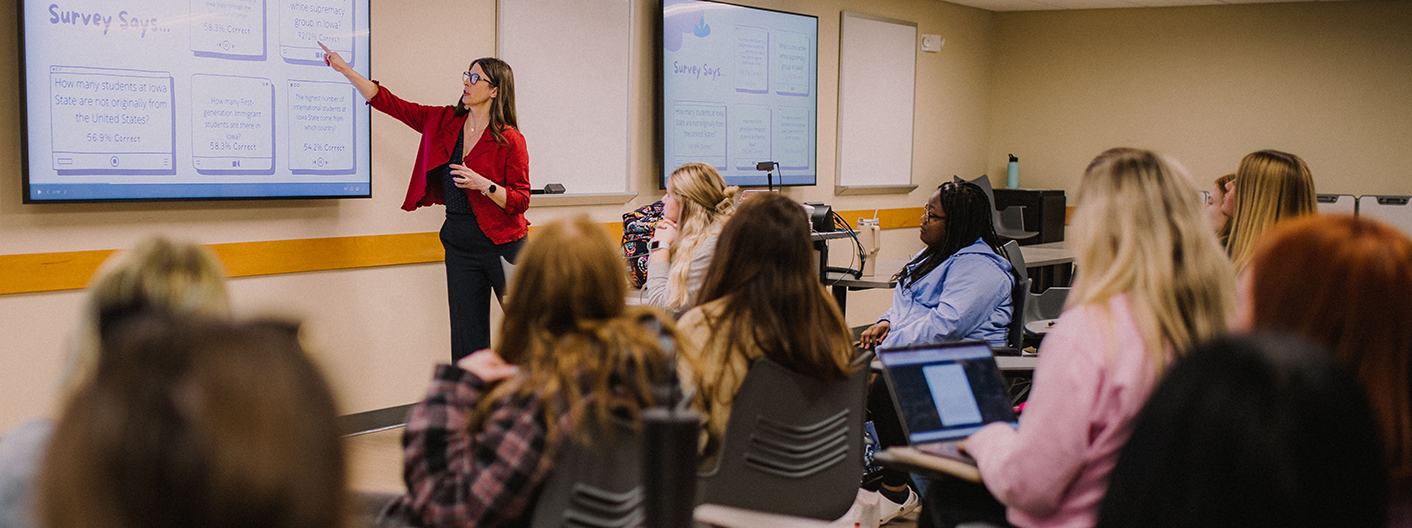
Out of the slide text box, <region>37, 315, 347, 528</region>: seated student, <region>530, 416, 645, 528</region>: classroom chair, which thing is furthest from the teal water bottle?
<region>37, 315, 347, 528</region>: seated student

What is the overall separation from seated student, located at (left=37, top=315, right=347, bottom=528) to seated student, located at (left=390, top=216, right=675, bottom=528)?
0.78 metres

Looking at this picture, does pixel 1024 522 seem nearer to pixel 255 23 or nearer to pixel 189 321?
pixel 189 321

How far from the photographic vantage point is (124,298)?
1463 millimetres

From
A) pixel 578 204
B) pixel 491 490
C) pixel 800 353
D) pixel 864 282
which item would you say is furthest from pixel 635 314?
pixel 578 204

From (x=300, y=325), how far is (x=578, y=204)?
4111mm

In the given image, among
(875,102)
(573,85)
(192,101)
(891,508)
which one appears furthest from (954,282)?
(875,102)

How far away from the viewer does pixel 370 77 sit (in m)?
4.09

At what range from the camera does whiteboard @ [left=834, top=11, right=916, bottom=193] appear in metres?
6.49

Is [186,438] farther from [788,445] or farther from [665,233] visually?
[665,233]

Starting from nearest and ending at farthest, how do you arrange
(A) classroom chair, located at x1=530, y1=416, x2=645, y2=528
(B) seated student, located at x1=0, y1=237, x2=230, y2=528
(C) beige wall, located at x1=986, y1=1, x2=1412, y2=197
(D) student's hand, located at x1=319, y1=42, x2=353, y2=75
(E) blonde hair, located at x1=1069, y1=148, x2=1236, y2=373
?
(B) seated student, located at x1=0, y1=237, x2=230, y2=528, (A) classroom chair, located at x1=530, y1=416, x2=645, y2=528, (E) blonde hair, located at x1=1069, y1=148, x2=1236, y2=373, (D) student's hand, located at x1=319, y1=42, x2=353, y2=75, (C) beige wall, located at x1=986, y1=1, x2=1412, y2=197

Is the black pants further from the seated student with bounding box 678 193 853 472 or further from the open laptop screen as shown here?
the open laptop screen

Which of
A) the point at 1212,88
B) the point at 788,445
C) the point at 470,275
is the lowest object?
the point at 788,445

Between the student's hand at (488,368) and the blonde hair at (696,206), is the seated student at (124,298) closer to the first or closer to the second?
the student's hand at (488,368)

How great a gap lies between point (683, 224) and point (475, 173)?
94 cm
